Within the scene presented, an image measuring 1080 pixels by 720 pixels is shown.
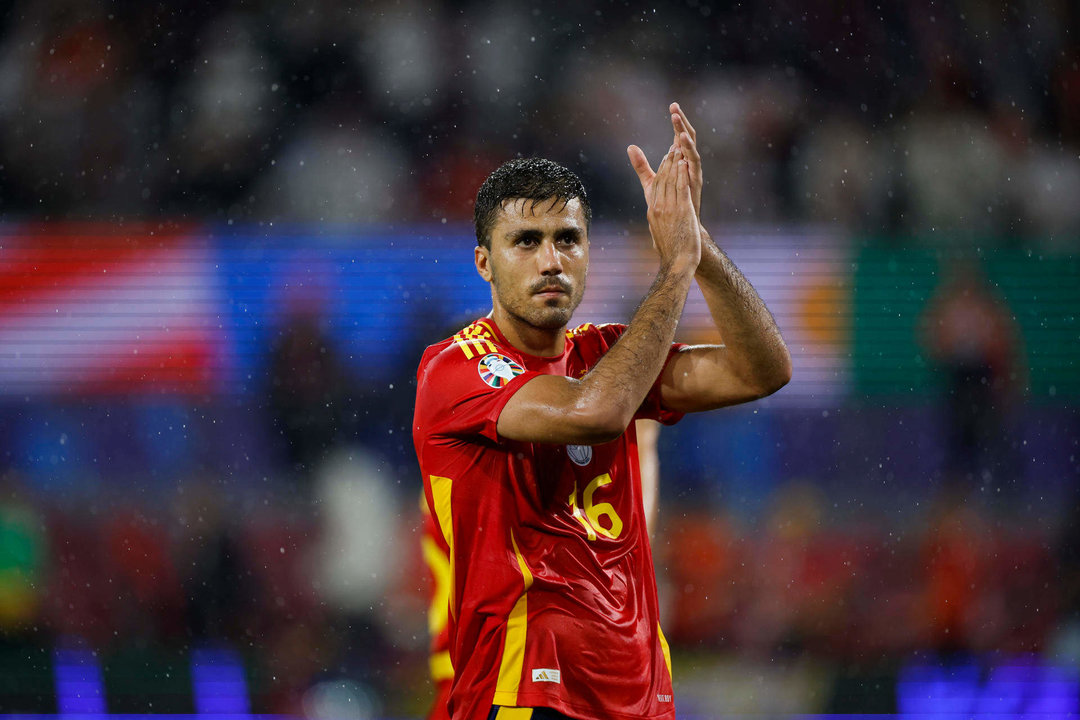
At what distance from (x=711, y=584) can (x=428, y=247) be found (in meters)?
2.56

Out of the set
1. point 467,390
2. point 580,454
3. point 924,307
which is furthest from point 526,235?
point 924,307

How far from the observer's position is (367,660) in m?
5.41

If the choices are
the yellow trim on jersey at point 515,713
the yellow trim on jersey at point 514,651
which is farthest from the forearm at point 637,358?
the yellow trim on jersey at point 515,713

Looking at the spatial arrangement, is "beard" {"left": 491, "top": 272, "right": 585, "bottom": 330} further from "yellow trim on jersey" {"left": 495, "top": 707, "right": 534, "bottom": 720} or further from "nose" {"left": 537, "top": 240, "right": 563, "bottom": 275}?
"yellow trim on jersey" {"left": 495, "top": 707, "right": 534, "bottom": 720}

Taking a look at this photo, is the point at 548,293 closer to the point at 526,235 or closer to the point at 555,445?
the point at 526,235

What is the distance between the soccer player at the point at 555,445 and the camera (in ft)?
6.62

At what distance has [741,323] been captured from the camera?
2311 millimetres

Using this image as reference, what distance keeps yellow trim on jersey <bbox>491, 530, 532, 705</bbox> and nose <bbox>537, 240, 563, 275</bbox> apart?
0.63 metres

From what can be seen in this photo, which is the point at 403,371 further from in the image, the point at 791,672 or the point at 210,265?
the point at 791,672

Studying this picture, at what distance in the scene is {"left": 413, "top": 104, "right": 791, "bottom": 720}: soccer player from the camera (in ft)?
6.62

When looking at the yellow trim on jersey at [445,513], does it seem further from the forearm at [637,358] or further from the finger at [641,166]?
the finger at [641,166]

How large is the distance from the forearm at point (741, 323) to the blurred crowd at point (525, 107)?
12.4ft

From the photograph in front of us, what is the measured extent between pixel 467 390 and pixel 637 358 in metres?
0.38

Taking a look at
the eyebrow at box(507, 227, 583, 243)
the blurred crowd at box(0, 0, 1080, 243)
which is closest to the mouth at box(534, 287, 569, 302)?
the eyebrow at box(507, 227, 583, 243)
